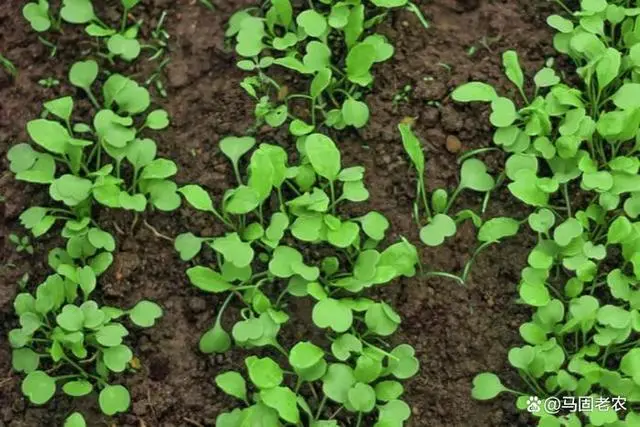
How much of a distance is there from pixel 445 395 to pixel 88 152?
40.7 inches

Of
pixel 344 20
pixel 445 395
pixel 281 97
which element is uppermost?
pixel 344 20

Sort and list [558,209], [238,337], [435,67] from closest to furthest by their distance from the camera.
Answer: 1. [238,337]
2. [558,209]
3. [435,67]

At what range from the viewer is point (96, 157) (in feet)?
7.99

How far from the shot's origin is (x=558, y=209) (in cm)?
236

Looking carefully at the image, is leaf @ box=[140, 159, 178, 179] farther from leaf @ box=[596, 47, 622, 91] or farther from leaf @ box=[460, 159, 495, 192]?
leaf @ box=[596, 47, 622, 91]

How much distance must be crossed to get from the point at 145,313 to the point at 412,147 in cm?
72

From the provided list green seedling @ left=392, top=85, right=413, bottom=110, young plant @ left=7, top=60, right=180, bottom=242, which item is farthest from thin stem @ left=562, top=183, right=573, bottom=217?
young plant @ left=7, top=60, right=180, bottom=242

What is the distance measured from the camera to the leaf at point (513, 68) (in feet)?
8.00

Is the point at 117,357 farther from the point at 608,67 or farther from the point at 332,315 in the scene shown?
the point at 608,67

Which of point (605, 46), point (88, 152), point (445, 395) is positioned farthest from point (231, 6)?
point (445, 395)

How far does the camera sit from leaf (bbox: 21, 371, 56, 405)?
218 centimetres

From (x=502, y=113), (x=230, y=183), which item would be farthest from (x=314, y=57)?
(x=502, y=113)

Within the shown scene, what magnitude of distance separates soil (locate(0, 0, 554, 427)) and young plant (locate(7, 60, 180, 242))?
6cm

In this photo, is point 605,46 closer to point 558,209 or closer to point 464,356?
point 558,209
